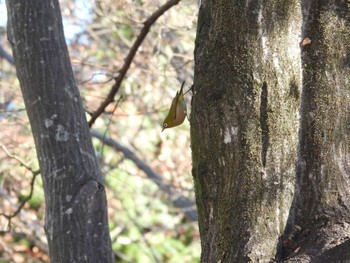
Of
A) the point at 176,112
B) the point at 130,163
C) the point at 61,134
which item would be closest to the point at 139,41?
the point at 61,134

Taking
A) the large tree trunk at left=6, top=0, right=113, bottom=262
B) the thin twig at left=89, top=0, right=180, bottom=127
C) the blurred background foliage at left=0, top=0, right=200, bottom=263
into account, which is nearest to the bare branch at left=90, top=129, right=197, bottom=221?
the blurred background foliage at left=0, top=0, right=200, bottom=263

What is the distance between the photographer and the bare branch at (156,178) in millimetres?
6457

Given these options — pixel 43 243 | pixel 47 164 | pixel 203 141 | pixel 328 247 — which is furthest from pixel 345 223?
pixel 43 243

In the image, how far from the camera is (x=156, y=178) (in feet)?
22.5

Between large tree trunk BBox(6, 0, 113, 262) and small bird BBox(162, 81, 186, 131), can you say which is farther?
large tree trunk BBox(6, 0, 113, 262)

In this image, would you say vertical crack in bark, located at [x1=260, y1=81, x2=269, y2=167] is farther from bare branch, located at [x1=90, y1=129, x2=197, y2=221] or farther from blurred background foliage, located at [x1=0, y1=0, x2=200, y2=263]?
bare branch, located at [x1=90, y1=129, x2=197, y2=221]

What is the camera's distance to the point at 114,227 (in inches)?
312

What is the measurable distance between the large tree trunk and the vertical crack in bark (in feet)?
2.61

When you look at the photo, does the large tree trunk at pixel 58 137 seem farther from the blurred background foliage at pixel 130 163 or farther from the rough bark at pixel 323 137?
the blurred background foliage at pixel 130 163

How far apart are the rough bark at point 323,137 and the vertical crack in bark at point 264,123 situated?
10 cm

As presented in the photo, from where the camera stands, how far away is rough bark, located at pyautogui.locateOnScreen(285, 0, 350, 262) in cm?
188

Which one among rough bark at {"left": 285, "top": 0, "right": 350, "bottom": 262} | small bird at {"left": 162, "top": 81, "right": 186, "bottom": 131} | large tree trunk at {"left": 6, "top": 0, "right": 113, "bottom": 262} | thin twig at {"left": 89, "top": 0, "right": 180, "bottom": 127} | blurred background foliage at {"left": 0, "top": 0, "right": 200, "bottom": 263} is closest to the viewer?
rough bark at {"left": 285, "top": 0, "right": 350, "bottom": 262}

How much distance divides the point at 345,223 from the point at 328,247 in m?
0.08

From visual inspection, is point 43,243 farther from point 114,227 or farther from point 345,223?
point 345,223
